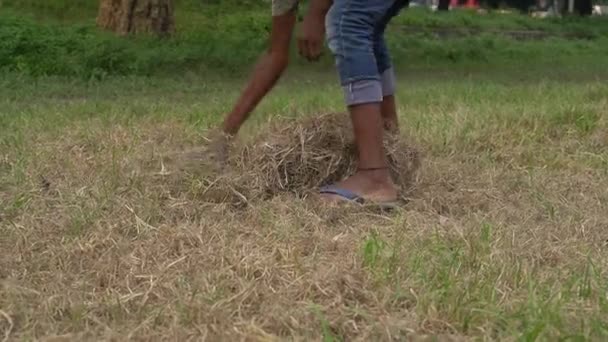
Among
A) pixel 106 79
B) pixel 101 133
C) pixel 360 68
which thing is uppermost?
pixel 360 68

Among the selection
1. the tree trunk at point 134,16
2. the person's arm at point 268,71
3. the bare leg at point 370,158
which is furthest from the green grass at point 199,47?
the bare leg at point 370,158

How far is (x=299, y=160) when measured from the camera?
13.6 ft

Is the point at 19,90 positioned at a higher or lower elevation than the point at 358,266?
lower

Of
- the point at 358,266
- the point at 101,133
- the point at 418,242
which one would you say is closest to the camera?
the point at 358,266

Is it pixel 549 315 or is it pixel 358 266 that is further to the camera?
pixel 358 266

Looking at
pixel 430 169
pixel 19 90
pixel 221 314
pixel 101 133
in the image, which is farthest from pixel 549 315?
pixel 19 90

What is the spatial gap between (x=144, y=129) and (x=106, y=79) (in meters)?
4.83

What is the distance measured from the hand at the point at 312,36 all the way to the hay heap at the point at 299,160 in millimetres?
301

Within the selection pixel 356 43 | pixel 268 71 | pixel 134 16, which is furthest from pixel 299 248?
pixel 134 16

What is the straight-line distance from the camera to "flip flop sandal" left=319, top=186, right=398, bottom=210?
3.90 m

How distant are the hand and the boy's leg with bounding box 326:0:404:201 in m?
0.05

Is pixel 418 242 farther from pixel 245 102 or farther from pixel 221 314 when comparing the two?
pixel 245 102

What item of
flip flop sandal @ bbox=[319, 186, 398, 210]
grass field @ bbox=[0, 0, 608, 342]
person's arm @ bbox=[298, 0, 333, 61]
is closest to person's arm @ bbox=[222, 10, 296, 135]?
grass field @ bbox=[0, 0, 608, 342]

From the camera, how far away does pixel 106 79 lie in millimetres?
10383
